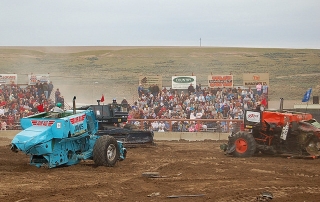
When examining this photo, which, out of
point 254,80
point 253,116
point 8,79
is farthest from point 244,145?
point 8,79

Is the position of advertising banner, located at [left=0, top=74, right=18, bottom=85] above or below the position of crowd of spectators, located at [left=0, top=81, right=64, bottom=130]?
above

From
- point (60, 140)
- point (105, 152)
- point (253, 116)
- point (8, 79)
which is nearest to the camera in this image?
point (60, 140)

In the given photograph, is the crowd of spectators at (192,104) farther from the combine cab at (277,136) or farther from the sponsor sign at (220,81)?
the combine cab at (277,136)

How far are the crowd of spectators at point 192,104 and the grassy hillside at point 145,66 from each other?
1377cm

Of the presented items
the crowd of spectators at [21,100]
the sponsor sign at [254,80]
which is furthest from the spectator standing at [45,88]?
the sponsor sign at [254,80]

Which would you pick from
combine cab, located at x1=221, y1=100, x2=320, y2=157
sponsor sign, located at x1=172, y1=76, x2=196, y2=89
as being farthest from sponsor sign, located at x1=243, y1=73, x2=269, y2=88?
combine cab, located at x1=221, y1=100, x2=320, y2=157

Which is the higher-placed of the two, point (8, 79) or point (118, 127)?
point (8, 79)

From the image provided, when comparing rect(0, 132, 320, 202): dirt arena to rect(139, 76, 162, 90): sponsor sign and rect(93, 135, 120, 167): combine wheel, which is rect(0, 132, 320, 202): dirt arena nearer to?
rect(93, 135, 120, 167): combine wheel

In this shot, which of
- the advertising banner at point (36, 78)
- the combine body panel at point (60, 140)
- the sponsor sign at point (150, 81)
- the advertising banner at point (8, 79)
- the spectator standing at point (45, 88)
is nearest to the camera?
the combine body panel at point (60, 140)

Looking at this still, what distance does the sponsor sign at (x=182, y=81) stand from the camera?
33.8 metres

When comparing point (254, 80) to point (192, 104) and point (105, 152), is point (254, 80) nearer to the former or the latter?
A: point (192, 104)

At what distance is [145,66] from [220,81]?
107 feet

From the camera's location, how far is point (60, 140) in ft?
43.4

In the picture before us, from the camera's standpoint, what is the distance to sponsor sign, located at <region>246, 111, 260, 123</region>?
1723cm
